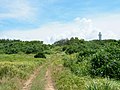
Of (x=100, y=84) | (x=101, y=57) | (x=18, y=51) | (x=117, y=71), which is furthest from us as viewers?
(x=18, y=51)

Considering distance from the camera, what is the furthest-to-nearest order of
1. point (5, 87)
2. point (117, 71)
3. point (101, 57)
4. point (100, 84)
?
point (101, 57), point (117, 71), point (5, 87), point (100, 84)

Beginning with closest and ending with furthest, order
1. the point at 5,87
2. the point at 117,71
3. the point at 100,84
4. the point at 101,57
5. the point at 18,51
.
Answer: the point at 100,84
the point at 5,87
the point at 117,71
the point at 101,57
the point at 18,51

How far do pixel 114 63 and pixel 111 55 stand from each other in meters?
1.94

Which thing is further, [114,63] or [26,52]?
[26,52]

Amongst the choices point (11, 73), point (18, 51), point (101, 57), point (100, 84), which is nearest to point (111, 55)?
point (101, 57)

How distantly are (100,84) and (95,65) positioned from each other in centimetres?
1098

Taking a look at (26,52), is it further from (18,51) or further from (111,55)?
(111,55)

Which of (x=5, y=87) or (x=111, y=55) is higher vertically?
(x=111, y=55)

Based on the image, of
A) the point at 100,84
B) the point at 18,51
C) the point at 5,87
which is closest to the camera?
the point at 100,84

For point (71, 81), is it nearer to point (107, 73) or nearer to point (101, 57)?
point (107, 73)

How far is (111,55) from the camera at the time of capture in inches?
954

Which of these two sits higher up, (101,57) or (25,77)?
(101,57)

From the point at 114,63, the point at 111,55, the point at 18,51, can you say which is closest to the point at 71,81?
the point at 114,63

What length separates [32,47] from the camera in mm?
71062
